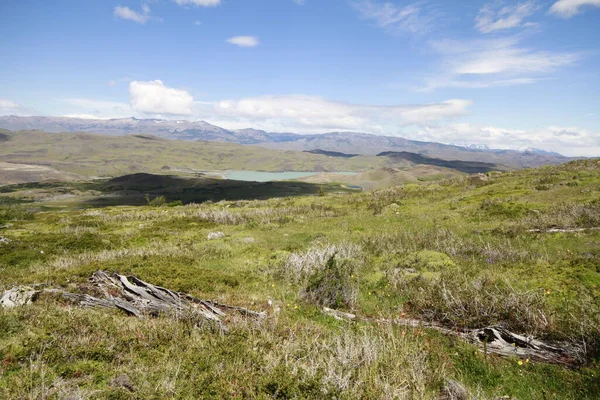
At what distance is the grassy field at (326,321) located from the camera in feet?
21.2

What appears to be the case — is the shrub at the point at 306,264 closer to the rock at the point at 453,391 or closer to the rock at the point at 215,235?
the rock at the point at 453,391

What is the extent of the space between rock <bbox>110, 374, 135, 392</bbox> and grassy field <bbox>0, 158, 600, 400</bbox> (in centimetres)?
9

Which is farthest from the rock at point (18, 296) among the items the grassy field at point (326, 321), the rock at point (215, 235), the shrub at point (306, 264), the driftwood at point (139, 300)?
the rock at point (215, 235)

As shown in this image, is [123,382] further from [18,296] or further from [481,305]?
[481,305]

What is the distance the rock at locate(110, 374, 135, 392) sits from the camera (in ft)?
20.4

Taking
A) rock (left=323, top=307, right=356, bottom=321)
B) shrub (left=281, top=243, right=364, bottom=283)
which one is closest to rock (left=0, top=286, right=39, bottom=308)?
shrub (left=281, top=243, right=364, bottom=283)

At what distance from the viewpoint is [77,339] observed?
7863 mm

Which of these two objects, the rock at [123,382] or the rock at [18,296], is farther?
the rock at [18,296]

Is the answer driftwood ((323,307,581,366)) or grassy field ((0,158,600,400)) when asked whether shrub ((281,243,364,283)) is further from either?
driftwood ((323,307,581,366))

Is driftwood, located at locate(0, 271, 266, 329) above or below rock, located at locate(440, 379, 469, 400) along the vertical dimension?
below

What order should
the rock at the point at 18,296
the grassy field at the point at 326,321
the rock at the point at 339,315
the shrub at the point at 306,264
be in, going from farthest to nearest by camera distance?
the shrub at the point at 306,264, the rock at the point at 339,315, the rock at the point at 18,296, the grassy field at the point at 326,321

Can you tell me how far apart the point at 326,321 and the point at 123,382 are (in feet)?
20.6

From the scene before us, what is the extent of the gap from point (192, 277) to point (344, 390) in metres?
9.85

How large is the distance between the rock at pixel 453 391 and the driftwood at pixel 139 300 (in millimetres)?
5499
